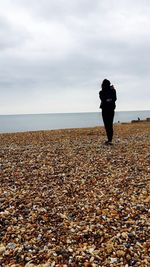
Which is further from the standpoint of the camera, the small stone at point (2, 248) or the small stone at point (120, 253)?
the small stone at point (2, 248)

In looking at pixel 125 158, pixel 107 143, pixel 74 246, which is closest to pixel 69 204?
pixel 74 246

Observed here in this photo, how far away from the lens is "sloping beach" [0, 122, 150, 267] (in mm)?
6391

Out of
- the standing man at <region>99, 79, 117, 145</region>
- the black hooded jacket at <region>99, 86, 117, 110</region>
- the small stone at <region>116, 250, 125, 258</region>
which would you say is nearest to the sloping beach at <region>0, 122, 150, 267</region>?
the small stone at <region>116, 250, 125, 258</region>

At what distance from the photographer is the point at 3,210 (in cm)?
870

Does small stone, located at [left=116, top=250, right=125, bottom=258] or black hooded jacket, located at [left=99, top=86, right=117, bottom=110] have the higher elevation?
black hooded jacket, located at [left=99, top=86, right=117, bottom=110]

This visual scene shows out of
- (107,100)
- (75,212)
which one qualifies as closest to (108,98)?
(107,100)

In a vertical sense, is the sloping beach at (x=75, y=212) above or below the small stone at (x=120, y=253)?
above

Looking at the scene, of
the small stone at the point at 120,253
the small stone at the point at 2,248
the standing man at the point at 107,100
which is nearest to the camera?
the small stone at the point at 120,253

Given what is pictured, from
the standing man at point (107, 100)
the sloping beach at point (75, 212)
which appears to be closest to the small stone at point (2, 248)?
the sloping beach at point (75, 212)

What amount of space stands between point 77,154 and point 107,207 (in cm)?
765

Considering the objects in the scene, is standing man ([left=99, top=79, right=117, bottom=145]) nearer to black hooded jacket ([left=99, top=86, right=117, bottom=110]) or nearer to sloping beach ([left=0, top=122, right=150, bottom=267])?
black hooded jacket ([left=99, top=86, right=117, bottom=110])

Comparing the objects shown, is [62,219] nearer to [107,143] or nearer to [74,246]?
[74,246]

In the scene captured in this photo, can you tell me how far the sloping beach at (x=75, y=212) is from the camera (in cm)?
639

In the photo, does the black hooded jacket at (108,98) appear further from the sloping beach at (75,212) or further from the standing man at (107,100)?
the sloping beach at (75,212)
